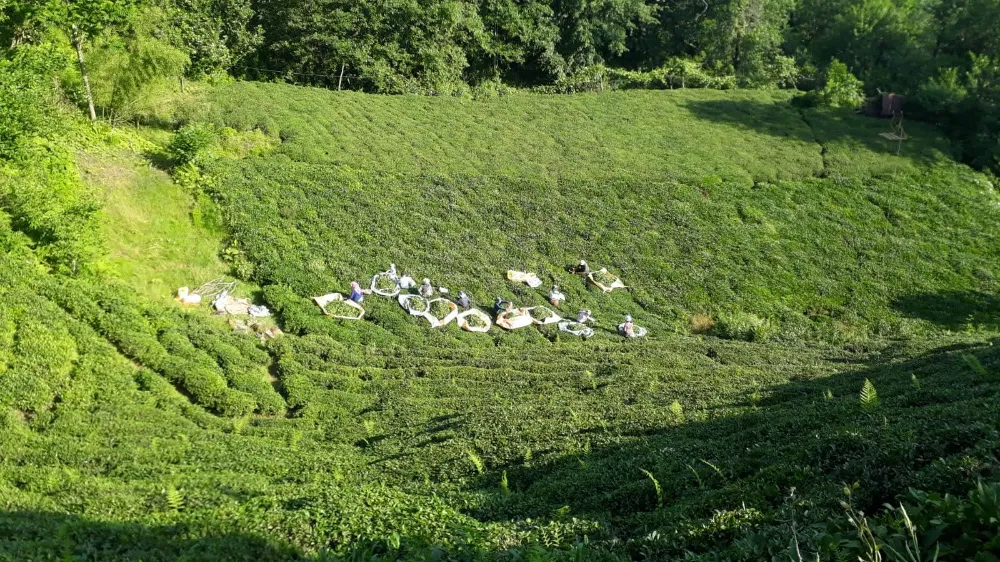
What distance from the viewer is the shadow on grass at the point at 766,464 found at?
26.9ft

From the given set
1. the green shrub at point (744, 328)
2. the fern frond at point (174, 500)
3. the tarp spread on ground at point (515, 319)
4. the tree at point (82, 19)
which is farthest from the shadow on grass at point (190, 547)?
the tree at point (82, 19)

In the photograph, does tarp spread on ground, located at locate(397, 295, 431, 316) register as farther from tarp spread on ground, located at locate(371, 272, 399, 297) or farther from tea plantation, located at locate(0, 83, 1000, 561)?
tea plantation, located at locate(0, 83, 1000, 561)

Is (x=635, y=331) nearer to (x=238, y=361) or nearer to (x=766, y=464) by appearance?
(x=238, y=361)

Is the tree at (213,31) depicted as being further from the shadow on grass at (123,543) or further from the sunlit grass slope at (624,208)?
the shadow on grass at (123,543)

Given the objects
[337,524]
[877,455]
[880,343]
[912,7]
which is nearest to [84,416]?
[337,524]

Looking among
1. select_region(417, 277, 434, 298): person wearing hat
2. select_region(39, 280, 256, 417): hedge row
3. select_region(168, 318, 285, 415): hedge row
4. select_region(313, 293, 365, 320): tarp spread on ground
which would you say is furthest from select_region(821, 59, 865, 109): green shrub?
select_region(39, 280, 256, 417): hedge row

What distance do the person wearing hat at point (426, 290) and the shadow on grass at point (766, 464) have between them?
37.8 feet

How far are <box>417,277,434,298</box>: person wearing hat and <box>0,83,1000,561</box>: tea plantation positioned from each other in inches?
32.9

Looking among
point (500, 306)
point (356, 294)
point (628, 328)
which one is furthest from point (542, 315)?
point (356, 294)

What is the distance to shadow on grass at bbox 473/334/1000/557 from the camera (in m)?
8.21

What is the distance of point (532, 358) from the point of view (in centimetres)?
2189

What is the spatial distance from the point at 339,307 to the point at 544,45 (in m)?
36.9

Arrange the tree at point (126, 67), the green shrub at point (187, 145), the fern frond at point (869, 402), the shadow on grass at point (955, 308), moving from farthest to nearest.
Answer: the shadow on grass at point (955, 308) → the tree at point (126, 67) → the green shrub at point (187, 145) → the fern frond at point (869, 402)

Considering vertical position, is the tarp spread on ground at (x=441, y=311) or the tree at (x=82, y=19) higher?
the tree at (x=82, y=19)
